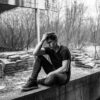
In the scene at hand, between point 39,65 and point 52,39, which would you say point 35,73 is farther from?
point 52,39

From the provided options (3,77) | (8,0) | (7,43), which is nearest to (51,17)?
(7,43)

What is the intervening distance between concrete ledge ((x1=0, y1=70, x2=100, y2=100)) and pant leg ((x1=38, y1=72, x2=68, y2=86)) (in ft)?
0.34

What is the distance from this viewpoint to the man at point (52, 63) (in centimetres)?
282

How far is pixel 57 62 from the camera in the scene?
3018 millimetres

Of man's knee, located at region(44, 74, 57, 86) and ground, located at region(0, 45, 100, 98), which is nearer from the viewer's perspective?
man's knee, located at region(44, 74, 57, 86)

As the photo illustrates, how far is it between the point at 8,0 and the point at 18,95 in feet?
17.0

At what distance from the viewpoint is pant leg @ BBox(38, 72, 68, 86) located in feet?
9.59

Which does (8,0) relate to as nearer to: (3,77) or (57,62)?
(3,77)

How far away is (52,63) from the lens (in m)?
3.06

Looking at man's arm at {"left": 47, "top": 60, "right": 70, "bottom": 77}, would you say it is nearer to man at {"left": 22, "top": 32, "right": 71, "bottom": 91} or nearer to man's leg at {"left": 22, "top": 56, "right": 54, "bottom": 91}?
man at {"left": 22, "top": 32, "right": 71, "bottom": 91}

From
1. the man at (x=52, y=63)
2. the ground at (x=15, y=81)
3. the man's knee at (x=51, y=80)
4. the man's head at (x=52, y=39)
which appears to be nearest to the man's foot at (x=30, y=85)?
the man at (x=52, y=63)

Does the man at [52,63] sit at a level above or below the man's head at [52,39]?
below

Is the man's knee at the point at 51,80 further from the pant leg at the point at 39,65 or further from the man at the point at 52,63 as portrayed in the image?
the pant leg at the point at 39,65

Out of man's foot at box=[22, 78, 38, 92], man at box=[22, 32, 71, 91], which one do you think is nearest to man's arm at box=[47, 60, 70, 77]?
man at box=[22, 32, 71, 91]
